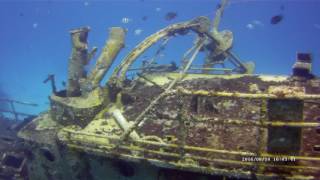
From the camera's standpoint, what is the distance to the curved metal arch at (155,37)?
25.6ft

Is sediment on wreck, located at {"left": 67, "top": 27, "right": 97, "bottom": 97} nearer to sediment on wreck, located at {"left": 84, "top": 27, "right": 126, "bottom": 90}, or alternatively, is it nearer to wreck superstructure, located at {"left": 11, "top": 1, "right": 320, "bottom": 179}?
wreck superstructure, located at {"left": 11, "top": 1, "right": 320, "bottom": 179}

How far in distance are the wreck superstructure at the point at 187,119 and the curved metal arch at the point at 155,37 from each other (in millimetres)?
29

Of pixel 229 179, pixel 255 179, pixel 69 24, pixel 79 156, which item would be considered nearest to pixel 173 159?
pixel 229 179

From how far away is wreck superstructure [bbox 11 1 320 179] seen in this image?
4.32 meters

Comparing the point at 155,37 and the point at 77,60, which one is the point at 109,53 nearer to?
the point at 77,60

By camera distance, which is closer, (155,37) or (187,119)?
(187,119)

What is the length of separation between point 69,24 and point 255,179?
17980 cm

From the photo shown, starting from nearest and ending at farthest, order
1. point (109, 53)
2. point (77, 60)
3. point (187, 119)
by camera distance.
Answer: point (187, 119), point (77, 60), point (109, 53)

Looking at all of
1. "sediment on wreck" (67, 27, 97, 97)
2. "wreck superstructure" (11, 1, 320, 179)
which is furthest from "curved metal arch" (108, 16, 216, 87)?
"sediment on wreck" (67, 27, 97, 97)

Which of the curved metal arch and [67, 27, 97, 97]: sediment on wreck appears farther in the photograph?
[67, 27, 97, 97]: sediment on wreck

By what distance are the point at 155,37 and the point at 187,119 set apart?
14.3 feet

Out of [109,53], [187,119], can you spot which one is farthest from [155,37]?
[187,119]

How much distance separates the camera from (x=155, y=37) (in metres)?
8.58

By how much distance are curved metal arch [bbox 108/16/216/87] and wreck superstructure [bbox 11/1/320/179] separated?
29mm
